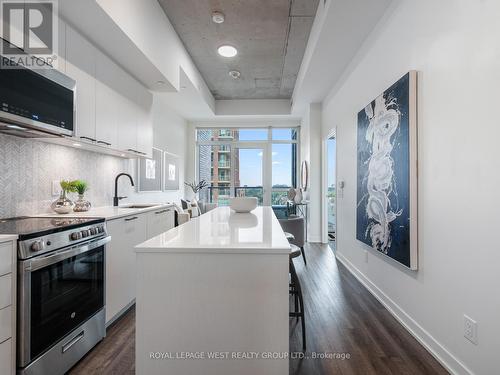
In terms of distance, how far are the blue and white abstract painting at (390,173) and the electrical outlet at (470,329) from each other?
0.51m

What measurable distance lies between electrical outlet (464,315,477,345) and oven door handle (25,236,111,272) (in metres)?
2.39

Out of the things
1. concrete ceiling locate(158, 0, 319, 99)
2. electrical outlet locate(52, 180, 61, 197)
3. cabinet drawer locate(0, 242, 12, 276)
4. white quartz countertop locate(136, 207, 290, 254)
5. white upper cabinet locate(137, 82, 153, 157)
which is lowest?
cabinet drawer locate(0, 242, 12, 276)

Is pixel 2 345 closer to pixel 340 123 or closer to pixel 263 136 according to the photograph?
pixel 340 123

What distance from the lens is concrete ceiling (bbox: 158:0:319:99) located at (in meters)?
3.09

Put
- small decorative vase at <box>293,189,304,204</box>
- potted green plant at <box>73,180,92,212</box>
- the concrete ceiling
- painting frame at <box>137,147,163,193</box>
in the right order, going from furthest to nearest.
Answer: small decorative vase at <box>293,189,304,204</box>
painting frame at <box>137,147,163,193</box>
the concrete ceiling
potted green plant at <box>73,180,92,212</box>

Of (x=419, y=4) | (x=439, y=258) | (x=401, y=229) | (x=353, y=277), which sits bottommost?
(x=353, y=277)

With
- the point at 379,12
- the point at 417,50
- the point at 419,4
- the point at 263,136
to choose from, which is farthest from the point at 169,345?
the point at 263,136

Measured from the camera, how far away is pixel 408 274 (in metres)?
2.16

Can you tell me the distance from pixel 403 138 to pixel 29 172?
2.94 meters

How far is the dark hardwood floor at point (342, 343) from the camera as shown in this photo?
167cm

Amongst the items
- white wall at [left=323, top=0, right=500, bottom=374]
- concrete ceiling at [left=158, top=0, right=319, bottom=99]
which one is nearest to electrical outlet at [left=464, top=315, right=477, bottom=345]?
white wall at [left=323, top=0, right=500, bottom=374]

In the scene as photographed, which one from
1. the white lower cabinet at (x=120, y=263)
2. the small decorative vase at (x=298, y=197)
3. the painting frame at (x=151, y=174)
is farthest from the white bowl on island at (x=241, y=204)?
the small decorative vase at (x=298, y=197)

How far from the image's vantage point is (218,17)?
3217 mm

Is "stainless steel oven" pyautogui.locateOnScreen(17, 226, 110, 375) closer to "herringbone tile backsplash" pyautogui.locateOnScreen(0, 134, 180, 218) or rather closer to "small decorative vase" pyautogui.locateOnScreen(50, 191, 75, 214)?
"small decorative vase" pyautogui.locateOnScreen(50, 191, 75, 214)
